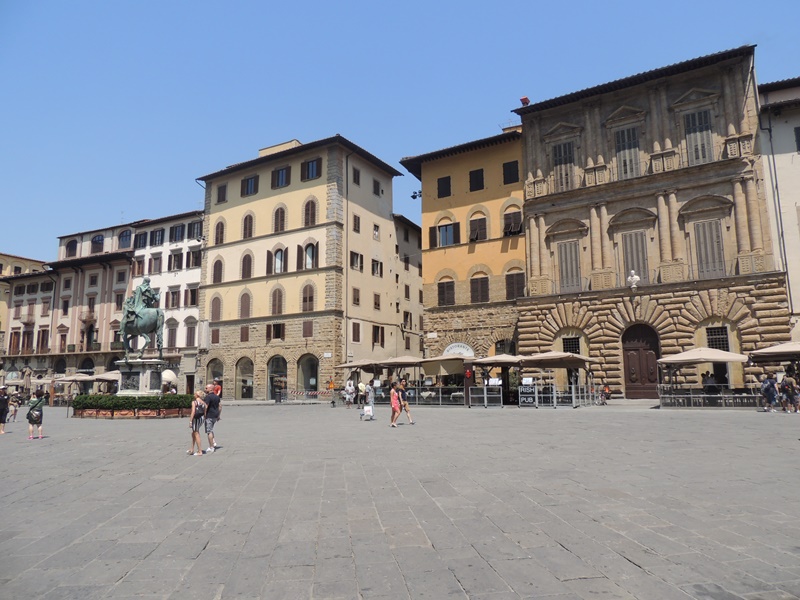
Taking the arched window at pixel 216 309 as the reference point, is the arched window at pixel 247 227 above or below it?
above

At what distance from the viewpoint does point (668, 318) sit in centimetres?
2812

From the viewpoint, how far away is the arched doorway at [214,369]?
44.7 m

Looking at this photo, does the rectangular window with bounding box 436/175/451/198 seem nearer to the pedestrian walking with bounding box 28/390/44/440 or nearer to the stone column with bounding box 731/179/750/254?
the stone column with bounding box 731/179/750/254

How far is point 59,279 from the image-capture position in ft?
191

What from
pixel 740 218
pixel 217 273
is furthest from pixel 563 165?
pixel 217 273

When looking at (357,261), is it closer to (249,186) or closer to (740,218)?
(249,186)

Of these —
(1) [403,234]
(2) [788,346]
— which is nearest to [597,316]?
(2) [788,346]

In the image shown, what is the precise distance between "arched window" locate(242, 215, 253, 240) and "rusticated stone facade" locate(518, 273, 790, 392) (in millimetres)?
23069

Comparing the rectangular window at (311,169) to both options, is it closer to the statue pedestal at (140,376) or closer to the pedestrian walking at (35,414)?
the statue pedestal at (140,376)

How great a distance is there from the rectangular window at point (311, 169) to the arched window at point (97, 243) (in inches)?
1045

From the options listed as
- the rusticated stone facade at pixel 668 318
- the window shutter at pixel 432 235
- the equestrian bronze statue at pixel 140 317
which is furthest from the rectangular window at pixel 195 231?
the rusticated stone facade at pixel 668 318

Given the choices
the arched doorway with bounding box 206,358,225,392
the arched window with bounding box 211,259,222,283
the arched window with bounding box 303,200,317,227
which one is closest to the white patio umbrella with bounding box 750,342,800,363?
the arched window with bounding box 303,200,317,227

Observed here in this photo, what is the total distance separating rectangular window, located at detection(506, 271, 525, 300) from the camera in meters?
33.4

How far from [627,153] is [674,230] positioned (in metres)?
5.03
